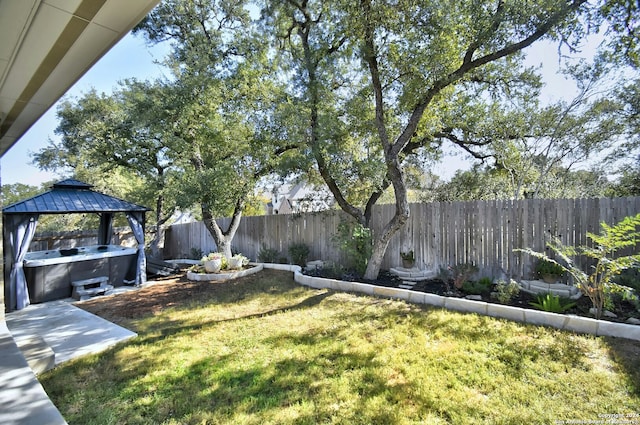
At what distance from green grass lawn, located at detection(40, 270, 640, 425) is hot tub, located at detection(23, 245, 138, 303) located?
11.6 feet

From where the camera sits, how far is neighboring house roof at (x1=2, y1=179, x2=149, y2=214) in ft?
18.7

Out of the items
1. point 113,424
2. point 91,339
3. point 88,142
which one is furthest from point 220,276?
point 88,142

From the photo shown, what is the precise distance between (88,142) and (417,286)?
11.0 m

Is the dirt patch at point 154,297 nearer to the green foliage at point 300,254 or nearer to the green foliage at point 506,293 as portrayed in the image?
the green foliage at point 300,254

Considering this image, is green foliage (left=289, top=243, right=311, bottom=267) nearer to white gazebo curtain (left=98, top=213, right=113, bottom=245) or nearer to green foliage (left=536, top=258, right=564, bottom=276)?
green foliage (left=536, top=258, right=564, bottom=276)

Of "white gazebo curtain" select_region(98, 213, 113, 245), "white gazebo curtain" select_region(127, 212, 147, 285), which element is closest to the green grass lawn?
"white gazebo curtain" select_region(127, 212, 147, 285)

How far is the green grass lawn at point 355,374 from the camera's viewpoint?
86.7 inches

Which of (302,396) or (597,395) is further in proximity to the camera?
(302,396)

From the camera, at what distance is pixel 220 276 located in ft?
22.8

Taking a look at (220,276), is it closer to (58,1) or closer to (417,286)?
(417,286)

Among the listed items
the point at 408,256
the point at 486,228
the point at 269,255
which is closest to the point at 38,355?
the point at 269,255

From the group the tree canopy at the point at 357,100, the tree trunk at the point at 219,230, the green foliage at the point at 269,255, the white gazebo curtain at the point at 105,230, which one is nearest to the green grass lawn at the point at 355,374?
the tree canopy at the point at 357,100

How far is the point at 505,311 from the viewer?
12.4 feet

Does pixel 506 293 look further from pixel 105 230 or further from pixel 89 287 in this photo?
pixel 105 230
